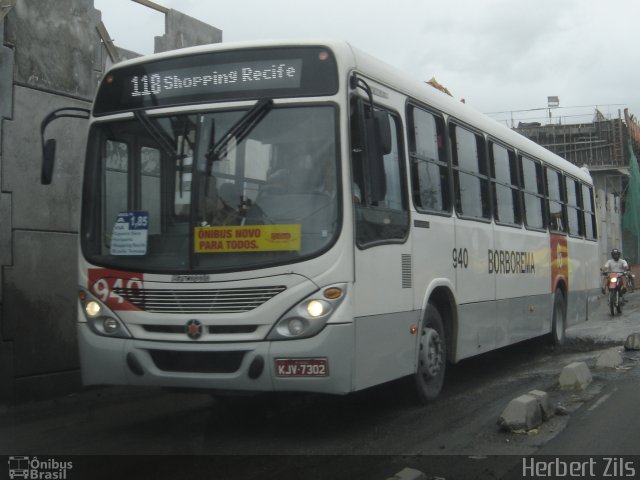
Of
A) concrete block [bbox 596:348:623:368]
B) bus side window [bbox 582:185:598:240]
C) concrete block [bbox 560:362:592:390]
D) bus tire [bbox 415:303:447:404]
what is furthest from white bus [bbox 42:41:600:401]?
bus side window [bbox 582:185:598:240]

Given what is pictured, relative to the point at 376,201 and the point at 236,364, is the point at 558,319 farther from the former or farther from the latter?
the point at 236,364

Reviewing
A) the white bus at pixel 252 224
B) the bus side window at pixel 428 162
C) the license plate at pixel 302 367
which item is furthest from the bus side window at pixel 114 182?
the bus side window at pixel 428 162

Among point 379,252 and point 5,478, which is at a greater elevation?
point 379,252

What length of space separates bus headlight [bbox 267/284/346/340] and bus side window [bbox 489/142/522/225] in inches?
167

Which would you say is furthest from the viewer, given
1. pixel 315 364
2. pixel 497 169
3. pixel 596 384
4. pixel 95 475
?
pixel 497 169

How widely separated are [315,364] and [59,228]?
4.19 m

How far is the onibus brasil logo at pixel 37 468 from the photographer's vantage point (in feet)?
18.0

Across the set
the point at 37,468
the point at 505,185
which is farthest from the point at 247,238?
the point at 505,185

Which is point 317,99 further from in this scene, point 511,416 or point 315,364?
point 511,416

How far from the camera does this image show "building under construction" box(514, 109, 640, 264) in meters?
39.9

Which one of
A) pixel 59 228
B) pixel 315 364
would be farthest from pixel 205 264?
pixel 59 228

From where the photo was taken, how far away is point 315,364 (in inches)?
228

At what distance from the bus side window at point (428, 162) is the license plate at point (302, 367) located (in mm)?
2086

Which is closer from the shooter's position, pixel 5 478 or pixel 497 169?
pixel 5 478
